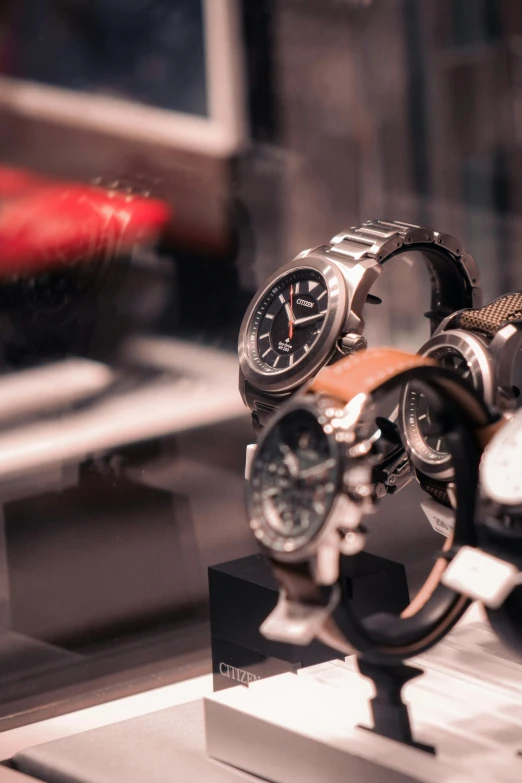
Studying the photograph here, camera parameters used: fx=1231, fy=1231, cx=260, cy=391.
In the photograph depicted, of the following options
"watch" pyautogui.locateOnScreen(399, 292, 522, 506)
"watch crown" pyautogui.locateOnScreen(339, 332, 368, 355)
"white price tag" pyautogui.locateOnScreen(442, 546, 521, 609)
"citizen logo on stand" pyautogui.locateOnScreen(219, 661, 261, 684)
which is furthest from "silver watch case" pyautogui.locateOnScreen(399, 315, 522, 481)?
"citizen logo on stand" pyautogui.locateOnScreen(219, 661, 261, 684)

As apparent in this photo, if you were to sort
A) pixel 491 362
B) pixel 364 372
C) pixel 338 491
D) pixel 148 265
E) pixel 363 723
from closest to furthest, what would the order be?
1. pixel 338 491
2. pixel 364 372
3. pixel 363 723
4. pixel 491 362
5. pixel 148 265

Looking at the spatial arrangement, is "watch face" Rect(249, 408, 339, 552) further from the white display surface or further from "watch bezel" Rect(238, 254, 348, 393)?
"watch bezel" Rect(238, 254, 348, 393)

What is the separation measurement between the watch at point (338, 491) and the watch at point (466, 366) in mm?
163

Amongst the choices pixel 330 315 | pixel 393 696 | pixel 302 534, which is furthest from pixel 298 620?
pixel 330 315

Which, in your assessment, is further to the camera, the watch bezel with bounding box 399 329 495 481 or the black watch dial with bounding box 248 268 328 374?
the black watch dial with bounding box 248 268 328 374

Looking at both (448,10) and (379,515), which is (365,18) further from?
(379,515)

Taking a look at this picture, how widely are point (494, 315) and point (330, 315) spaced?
12.1 inches

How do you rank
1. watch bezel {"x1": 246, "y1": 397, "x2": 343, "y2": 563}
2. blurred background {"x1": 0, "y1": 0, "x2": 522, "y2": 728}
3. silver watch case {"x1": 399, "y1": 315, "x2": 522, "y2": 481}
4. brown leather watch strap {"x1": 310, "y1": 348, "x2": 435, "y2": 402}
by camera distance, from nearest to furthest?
watch bezel {"x1": 246, "y1": 397, "x2": 343, "y2": 563} → brown leather watch strap {"x1": 310, "y1": 348, "x2": 435, "y2": 402} → silver watch case {"x1": 399, "y1": 315, "x2": 522, "y2": 481} → blurred background {"x1": 0, "y1": 0, "x2": 522, "y2": 728}

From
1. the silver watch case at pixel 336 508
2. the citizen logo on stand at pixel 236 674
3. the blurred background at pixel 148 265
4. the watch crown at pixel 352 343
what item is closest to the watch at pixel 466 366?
the watch crown at pixel 352 343

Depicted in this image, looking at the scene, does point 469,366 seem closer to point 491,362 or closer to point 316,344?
point 491,362

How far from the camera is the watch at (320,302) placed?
232 centimetres

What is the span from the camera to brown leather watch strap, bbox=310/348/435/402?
179 centimetres

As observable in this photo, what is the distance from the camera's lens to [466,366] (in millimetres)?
2178

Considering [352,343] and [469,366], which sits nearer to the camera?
[469,366]
